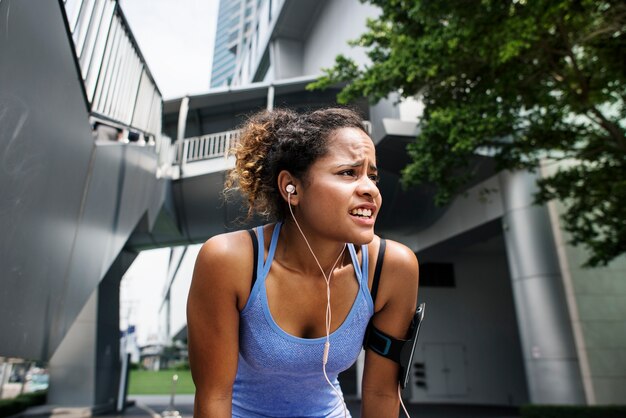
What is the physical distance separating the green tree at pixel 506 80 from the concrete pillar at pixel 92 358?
Result: 8470mm

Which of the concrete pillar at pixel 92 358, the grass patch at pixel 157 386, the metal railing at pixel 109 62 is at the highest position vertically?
the metal railing at pixel 109 62

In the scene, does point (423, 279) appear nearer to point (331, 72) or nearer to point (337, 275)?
point (331, 72)

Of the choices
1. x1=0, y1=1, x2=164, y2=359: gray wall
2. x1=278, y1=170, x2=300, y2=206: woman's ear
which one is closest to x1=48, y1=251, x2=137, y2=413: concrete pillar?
x1=0, y1=1, x2=164, y2=359: gray wall

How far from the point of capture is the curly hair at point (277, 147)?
5.94 ft

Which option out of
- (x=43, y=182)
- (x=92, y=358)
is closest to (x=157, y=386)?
(x=92, y=358)

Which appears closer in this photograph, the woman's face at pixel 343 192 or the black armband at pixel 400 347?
the woman's face at pixel 343 192

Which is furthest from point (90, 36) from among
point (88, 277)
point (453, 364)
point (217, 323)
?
point (453, 364)

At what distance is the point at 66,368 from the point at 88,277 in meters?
8.64

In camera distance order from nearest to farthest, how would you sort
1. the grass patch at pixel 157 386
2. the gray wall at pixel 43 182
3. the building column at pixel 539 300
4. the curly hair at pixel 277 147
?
the curly hair at pixel 277 147, the gray wall at pixel 43 182, the building column at pixel 539 300, the grass patch at pixel 157 386

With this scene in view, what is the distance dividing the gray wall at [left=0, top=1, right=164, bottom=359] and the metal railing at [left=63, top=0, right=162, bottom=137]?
18.6 inches

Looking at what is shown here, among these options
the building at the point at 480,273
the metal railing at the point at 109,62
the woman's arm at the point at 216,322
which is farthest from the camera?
the building at the point at 480,273

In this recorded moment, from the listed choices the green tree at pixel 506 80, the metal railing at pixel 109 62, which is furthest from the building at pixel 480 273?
the metal railing at pixel 109 62

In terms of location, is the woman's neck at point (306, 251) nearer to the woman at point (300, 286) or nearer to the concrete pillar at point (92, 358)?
the woman at point (300, 286)

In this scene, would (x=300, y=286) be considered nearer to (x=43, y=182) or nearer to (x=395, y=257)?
(x=395, y=257)
